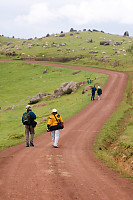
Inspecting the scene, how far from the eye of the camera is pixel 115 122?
2314 cm

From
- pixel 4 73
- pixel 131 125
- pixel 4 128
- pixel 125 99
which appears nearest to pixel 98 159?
pixel 131 125

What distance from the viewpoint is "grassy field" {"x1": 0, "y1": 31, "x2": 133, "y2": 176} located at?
640 inches

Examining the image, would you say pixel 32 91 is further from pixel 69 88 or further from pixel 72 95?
pixel 72 95

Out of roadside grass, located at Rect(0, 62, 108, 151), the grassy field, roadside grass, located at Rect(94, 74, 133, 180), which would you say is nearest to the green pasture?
the grassy field

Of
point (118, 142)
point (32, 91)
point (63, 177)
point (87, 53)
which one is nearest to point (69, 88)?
point (32, 91)

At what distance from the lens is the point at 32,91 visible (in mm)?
54281

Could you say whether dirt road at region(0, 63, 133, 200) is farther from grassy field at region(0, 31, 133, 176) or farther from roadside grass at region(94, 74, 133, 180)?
grassy field at region(0, 31, 133, 176)

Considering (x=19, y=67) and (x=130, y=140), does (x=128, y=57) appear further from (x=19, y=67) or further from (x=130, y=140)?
(x=130, y=140)

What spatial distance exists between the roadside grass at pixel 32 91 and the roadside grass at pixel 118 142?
5737 millimetres

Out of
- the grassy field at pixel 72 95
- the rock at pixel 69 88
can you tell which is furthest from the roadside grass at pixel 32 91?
the rock at pixel 69 88

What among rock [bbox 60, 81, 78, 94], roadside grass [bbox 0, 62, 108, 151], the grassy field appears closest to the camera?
the grassy field

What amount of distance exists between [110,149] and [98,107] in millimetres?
14471

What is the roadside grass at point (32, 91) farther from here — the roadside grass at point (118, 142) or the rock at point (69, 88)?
the roadside grass at point (118, 142)

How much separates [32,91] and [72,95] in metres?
14.2
